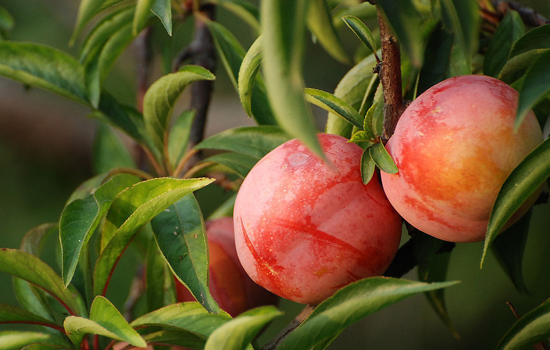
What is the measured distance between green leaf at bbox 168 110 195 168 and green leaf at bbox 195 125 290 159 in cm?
16

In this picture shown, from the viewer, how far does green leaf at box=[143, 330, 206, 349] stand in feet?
1.42

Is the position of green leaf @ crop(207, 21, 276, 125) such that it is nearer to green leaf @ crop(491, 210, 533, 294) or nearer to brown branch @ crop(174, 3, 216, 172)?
brown branch @ crop(174, 3, 216, 172)

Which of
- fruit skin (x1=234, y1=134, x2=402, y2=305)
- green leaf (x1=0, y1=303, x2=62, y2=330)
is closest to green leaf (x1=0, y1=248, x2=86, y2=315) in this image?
green leaf (x1=0, y1=303, x2=62, y2=330)

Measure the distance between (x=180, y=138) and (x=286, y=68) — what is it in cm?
55

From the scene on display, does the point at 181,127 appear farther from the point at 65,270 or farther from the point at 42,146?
the point at 42,146

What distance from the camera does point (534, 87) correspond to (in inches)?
12.2

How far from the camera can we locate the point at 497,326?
116 centimetres

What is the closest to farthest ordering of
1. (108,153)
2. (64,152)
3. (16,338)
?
(16,338) → (108,153) → (64,152)

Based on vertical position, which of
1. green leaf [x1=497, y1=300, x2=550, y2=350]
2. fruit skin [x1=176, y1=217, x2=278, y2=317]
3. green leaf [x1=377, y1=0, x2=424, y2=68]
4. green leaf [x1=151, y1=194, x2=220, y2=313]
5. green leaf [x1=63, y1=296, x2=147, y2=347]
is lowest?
fruit skin [x1=176, y1=217, x2=278, y2=317]

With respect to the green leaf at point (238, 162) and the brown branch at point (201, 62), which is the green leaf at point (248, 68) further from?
the brown branch at point (201, 62)

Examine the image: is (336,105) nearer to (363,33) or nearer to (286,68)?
(363,33)

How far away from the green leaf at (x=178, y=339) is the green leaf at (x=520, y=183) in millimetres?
250

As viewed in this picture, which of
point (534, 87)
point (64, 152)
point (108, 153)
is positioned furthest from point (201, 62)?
point (64, 152)

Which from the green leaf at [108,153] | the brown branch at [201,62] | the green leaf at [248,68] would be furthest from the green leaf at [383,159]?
the green leaf at [108,153]
